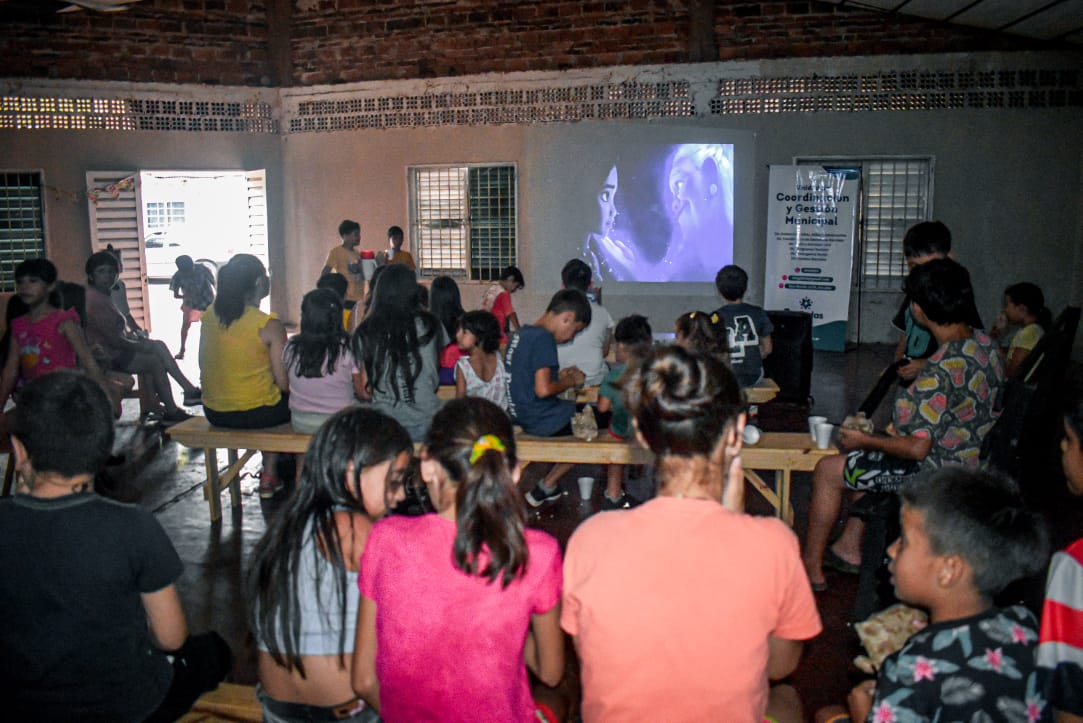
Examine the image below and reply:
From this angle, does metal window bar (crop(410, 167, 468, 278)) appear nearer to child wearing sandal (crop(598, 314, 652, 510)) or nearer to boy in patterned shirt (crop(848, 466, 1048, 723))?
child wearing sandal (crop(598, 314, 652, 510))

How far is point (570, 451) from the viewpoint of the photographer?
4410mm

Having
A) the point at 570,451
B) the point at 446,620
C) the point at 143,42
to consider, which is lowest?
the point at 570,451

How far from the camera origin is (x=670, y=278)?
433 inches

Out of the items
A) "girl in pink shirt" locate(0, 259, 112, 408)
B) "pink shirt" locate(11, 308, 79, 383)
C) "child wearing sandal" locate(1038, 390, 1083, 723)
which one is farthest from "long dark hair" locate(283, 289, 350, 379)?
"child wearing sandal" locate(1038, 390, 1083, 723)

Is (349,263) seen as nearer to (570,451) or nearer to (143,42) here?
(143,42)

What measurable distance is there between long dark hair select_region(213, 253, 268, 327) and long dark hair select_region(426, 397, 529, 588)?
3.03 meters

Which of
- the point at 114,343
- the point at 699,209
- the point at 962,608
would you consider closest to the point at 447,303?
the point at 114,343

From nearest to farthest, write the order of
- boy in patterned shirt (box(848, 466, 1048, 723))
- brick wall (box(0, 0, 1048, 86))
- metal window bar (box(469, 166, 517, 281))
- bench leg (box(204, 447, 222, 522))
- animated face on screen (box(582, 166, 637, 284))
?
boy in patterned shirt (box(848, 466, 1048, 723)), bench leg (box(204, 447, 222, 522)), brick wall (box(0, 0, 1048, 86)), animated face on screen (box(582, 166, 637, 284)), metal window bar (box(469, 166, 517, 281))

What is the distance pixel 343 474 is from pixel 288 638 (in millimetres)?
388

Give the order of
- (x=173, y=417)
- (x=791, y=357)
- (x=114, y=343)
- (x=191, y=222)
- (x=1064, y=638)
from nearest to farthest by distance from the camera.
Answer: (x=1064, y=638) → (x=114, y=343) → (x=173, y=417) → (x=791, y=357) → (x=191, y=222)

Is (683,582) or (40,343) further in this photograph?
(40,343)

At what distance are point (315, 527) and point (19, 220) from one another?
9911 millimetres

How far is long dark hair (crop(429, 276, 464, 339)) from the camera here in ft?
19.8

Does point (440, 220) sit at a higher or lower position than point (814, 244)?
higher
